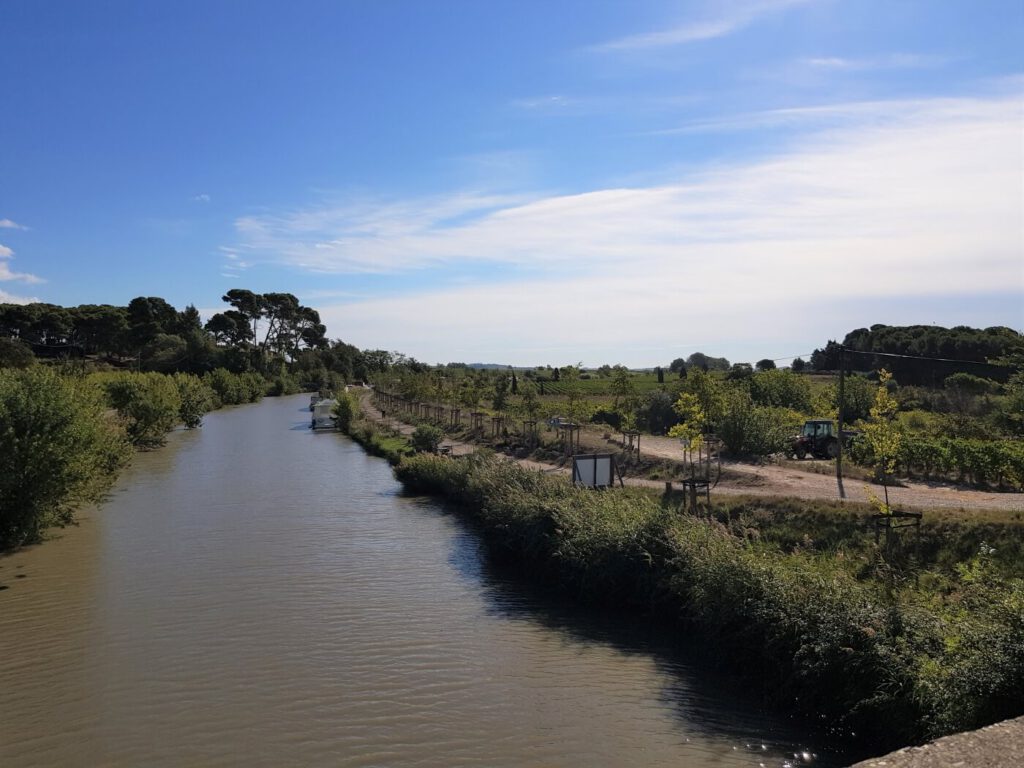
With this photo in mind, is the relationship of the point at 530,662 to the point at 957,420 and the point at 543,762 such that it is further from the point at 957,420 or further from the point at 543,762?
the point at 957,420

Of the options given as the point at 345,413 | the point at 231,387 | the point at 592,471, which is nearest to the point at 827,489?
the point at 592,471

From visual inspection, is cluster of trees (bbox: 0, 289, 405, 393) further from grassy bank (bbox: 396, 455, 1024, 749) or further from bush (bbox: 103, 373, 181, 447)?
grassy bank (bbox: 396, 455, 1024, 749)

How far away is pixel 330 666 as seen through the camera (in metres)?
11.8

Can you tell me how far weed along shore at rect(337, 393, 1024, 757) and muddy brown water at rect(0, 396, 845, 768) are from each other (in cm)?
66

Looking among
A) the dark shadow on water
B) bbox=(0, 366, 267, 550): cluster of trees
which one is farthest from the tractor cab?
bbox=(0, 366, 267, 550): cluster of trees

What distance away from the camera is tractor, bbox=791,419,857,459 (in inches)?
1065

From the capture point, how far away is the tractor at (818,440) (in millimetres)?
27062

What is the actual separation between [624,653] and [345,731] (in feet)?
16.2

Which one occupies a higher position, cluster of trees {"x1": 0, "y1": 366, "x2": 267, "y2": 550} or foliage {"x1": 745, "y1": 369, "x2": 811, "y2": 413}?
foliage {"x1": 745, "y1": 369, "x2": 811, "y2": 413}

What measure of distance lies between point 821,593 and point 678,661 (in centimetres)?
283

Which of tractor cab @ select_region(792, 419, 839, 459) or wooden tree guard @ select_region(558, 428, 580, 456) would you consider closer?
tractor cab @ select_region(792, 419, 839, 459)

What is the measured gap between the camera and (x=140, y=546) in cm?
1938

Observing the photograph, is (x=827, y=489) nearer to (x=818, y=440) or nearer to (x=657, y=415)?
(x=818, y=440)

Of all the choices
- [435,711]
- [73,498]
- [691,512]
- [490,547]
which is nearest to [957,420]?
[691,512]
